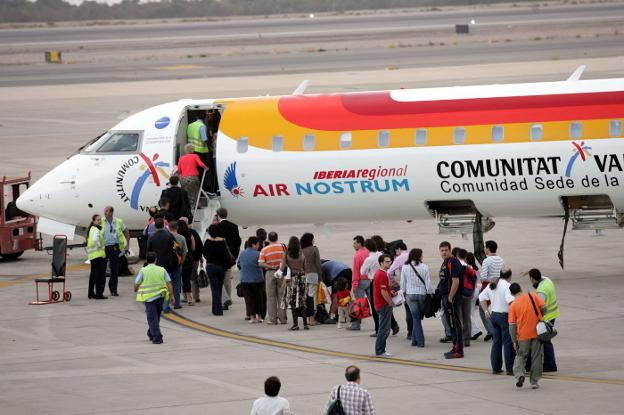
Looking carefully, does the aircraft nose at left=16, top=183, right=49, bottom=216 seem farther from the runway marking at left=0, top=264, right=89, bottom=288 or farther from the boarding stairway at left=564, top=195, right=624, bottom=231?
the boarding stairway at left=564, top=195, right=624, bottom=231

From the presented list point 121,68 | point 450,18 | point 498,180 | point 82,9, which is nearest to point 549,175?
point 498,180

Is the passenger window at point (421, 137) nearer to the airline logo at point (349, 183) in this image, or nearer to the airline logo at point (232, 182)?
the airline logo at point (349, 183)

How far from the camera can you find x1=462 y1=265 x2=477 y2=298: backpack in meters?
19.2

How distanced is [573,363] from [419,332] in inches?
101

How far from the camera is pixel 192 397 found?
658 inches

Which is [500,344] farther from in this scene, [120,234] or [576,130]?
[120,234]

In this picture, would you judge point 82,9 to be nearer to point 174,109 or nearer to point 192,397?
point 174,109

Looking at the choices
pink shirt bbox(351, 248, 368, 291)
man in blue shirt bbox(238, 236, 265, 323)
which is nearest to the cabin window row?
man in blue shirt bbox(238, 236, 265, 323)

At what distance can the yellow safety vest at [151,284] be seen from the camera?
2022 cm

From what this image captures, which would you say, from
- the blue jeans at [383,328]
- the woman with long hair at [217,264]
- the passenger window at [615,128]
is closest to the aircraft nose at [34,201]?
the woman with long hair at [217,264]

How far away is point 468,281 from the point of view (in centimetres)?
1934

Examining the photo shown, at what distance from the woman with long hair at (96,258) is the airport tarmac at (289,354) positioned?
0.35 metres

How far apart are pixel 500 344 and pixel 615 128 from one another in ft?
29.1

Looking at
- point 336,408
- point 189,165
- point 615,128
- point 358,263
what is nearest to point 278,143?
point 189,165
